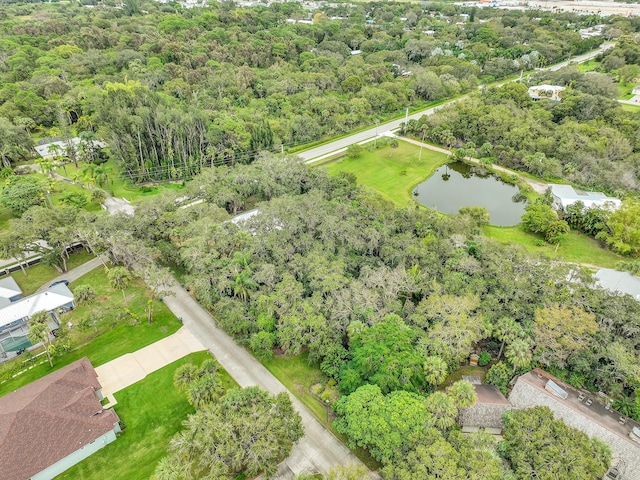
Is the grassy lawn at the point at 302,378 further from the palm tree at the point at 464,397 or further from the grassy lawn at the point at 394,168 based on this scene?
the grassy lawn at the point at 394,168

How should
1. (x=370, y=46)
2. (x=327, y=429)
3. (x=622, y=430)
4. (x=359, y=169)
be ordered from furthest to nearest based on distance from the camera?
(x=370, y=46)
(x=359, y=169)
(x=327, y=429)
(x=622, y=430)

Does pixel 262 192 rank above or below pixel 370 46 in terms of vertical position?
below

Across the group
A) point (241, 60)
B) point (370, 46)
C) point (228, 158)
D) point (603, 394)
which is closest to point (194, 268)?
point (228, 158)

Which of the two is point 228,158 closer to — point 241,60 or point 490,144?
point 490,144

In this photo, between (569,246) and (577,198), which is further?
(577,198)

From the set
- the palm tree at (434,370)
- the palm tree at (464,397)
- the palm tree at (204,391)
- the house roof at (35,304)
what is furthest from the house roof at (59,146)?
the palm tree at (464,397)

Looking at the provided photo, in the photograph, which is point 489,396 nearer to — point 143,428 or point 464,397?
point 464,397

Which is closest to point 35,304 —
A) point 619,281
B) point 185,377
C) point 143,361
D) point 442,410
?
point 143,361
